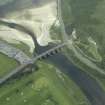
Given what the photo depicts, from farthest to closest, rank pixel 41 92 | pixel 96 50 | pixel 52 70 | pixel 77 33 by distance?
1. pixel 77 33
2. pixel 96 50
3. pixel 52 70
4. pixel 41 92

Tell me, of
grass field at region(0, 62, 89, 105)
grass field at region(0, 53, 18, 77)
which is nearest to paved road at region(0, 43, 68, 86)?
grass field at region(0, 53, 18, 77)

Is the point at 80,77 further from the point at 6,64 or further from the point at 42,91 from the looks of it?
the point at 6,64

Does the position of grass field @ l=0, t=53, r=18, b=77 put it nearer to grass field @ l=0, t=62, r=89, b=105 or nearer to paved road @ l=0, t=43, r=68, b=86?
paved road @ l=0, t=43, r=68, b=86

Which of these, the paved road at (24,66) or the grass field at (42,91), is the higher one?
the paved road at (24,66)

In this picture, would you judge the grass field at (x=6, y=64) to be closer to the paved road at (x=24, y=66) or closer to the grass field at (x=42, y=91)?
the paved road at (x=24, y=66)

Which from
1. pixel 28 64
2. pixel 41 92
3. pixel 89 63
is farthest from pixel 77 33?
pixel 41 92

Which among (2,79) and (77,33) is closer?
(2,79)

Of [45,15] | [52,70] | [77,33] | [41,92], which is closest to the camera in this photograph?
[41,92]

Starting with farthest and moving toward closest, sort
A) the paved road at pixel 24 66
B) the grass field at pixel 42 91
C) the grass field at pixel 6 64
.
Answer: the grass field at pixel 6 64
the paved road at pixel 24 66
the grass field at pixel 42 91

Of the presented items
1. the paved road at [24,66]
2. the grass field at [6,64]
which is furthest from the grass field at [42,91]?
the grass field at [6,64]

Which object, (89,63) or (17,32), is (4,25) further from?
(89,63)

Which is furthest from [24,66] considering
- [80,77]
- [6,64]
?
[80,77]
